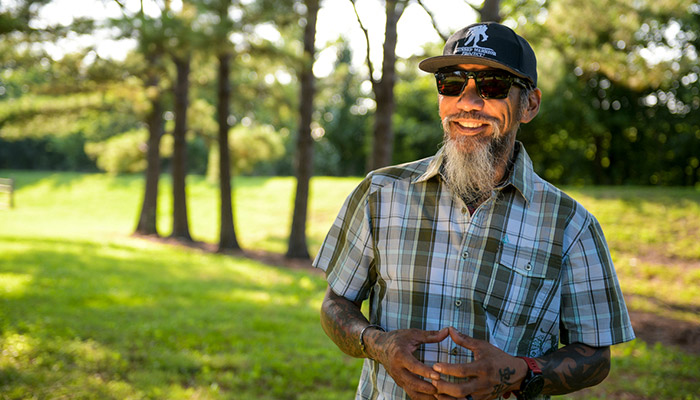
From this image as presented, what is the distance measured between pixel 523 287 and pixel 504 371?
270mm

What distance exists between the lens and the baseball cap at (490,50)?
1811 mm

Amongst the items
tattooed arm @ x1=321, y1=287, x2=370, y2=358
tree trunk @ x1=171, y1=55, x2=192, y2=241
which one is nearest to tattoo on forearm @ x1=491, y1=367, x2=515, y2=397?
tattooed arm @ x1=321, y1=287, x2=370, y2=358

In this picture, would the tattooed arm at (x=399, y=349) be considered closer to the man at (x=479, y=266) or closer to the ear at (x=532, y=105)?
the man at (x=479, y=266)

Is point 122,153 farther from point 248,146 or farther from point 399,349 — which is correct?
point 399,349

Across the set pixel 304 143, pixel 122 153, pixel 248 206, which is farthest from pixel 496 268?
pixel 248 206

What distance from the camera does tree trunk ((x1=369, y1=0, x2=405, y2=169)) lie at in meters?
7.99

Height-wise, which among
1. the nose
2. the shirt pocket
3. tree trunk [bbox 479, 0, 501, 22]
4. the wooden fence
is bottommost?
the wooden fence

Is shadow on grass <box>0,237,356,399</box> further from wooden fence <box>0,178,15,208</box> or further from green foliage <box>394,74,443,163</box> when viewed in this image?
green foliage <box>394,74,443,163</box>

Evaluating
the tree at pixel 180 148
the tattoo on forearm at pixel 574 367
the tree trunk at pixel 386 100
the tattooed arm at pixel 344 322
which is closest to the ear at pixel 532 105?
the tattoo on forearm at pixel 574 367

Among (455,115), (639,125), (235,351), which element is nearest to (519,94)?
(455,115)

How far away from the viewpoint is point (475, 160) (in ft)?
6.24

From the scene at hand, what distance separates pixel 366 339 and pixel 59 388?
374 cm

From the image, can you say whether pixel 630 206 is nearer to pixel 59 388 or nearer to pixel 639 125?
pixel 639 125

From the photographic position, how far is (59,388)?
452 centimetres
